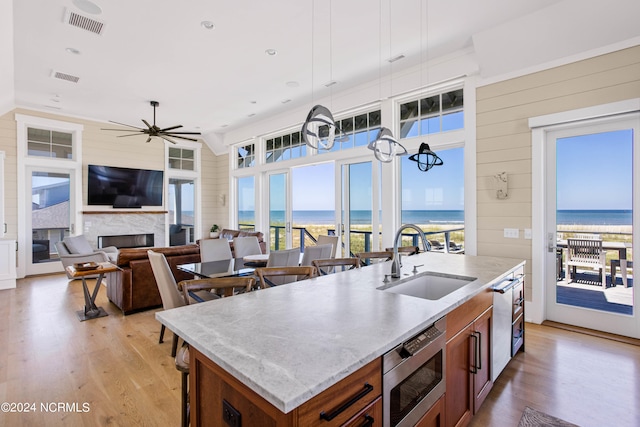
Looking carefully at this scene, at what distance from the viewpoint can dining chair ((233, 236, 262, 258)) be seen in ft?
16.1

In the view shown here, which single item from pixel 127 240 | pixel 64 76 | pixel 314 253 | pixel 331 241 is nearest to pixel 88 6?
pixel 64 76

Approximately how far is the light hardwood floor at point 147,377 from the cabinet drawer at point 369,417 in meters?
1.42

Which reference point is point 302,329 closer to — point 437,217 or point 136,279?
point 136,279

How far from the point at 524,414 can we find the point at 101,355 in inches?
144

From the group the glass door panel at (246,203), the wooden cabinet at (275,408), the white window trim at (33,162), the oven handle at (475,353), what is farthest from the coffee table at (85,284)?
the oven handle at (475,353)

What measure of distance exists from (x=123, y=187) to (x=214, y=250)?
461cm

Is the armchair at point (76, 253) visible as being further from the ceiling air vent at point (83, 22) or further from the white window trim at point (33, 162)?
the ceiling air vent at point (83, 22)

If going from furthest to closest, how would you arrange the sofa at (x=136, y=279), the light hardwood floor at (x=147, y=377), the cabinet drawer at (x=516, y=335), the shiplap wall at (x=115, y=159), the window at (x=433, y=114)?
1. the shiplap wall at (x=115, y=159)
2. the window at (x=433, y=114)
3. the sofa at (x=136, y=279)
4. the cabinet drawer at (x=516, y=335)
5. the light hardwood floor at (x=147, y=377)

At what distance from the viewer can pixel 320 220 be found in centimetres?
782

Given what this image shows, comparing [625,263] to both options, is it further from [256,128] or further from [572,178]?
[256,128]

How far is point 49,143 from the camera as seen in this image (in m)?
6.87

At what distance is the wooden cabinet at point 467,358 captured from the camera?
1663 mm

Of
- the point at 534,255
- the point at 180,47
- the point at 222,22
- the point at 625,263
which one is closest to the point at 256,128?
the point at 180,47

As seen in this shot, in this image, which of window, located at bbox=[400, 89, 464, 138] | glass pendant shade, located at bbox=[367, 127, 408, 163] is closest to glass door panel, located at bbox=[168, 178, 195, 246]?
window, located at bbox=[400, 89, 464, 138]
